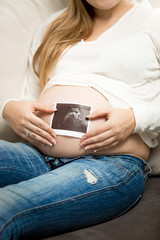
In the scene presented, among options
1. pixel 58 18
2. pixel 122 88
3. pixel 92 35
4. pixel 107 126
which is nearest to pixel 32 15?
pixel 58 18

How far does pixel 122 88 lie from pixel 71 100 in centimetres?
21

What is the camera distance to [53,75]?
1378 mm

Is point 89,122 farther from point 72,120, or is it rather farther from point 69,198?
point 69,198

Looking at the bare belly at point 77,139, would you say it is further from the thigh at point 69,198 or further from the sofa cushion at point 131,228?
the sofa cushion at point 131,228

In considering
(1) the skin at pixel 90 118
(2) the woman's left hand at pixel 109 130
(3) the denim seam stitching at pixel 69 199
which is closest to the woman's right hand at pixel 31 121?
(1) the skin at pixel 90 118

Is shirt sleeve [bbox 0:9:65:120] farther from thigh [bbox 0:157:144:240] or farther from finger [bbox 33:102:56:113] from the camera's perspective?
thigh [bbox 0:157:144:240]

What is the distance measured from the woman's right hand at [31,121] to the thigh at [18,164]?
0.06 metres

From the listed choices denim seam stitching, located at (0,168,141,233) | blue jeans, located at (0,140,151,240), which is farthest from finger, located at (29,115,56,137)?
denim seam stitching, located at (0,168,141,233)

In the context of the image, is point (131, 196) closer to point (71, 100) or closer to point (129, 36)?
point (71, 100)

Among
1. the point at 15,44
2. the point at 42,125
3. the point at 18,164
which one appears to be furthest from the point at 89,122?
the point at 15,44

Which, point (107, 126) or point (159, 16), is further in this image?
point (159, 16)

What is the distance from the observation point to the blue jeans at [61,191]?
860 millimetres

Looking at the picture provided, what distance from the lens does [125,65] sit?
1251 millimetres

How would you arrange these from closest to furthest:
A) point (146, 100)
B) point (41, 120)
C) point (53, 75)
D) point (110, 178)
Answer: point (110, 178)
point (41, 120)
point (146, 100)
point (53, 75)
